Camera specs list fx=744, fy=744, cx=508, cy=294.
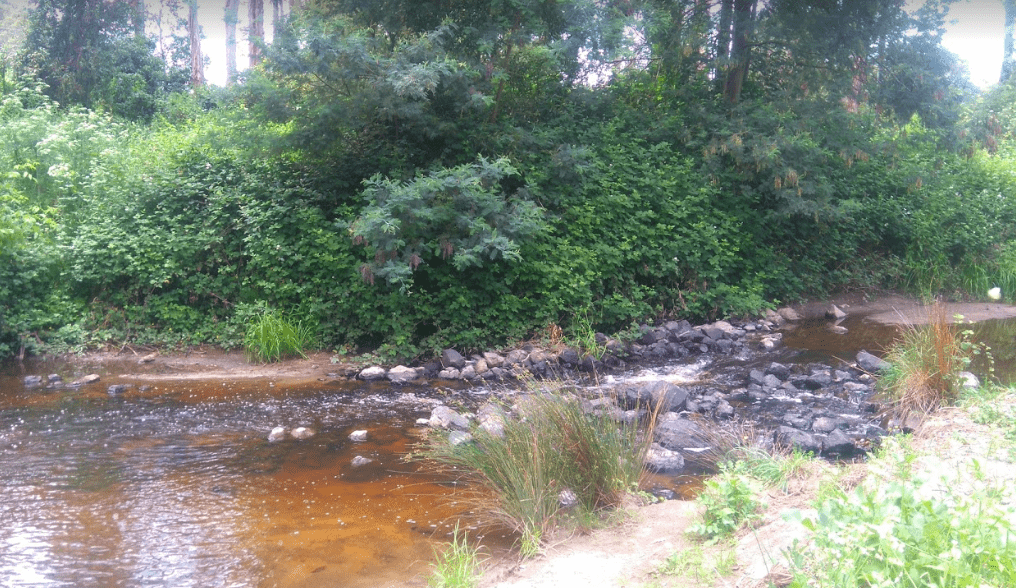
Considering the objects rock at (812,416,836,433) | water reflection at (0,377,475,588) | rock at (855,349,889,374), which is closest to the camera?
water reflection at (0,377,475,588)

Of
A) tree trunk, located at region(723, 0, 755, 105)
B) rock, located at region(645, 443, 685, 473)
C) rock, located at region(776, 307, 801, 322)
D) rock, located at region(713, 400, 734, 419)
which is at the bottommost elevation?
rock, located at region(645, 443, 685, 473)

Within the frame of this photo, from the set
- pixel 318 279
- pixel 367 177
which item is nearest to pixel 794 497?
pixel 318 279

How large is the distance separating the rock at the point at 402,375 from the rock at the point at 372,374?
8 cm

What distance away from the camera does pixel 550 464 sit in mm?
4469

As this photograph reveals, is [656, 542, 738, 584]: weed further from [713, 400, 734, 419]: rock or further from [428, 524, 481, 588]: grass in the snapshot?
[713, 400, 734, 419]: rock

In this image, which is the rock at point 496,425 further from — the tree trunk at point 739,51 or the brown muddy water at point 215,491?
the tree trunk at point 739,51

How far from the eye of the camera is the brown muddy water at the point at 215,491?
170 inches

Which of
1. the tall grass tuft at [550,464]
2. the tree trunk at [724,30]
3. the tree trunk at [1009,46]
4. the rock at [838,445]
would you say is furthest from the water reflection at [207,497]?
the tree trunk at [1009,46]

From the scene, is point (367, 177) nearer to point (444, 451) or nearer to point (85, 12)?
point (444, 451)

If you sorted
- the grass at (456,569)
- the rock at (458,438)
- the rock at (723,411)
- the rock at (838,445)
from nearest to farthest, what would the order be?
the grass at (456,569) < the rock at (458,438) < the rock at (838,445) < the rock at (723,411)

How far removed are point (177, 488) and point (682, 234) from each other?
26.8 ft

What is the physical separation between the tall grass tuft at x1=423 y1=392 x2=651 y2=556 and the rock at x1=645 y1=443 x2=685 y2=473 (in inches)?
27.3

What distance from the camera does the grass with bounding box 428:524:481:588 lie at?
3.81m

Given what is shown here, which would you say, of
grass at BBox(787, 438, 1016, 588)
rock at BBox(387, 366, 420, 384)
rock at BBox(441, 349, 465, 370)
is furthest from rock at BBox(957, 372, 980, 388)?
rock at BBox(387, 366, 420, 384)
